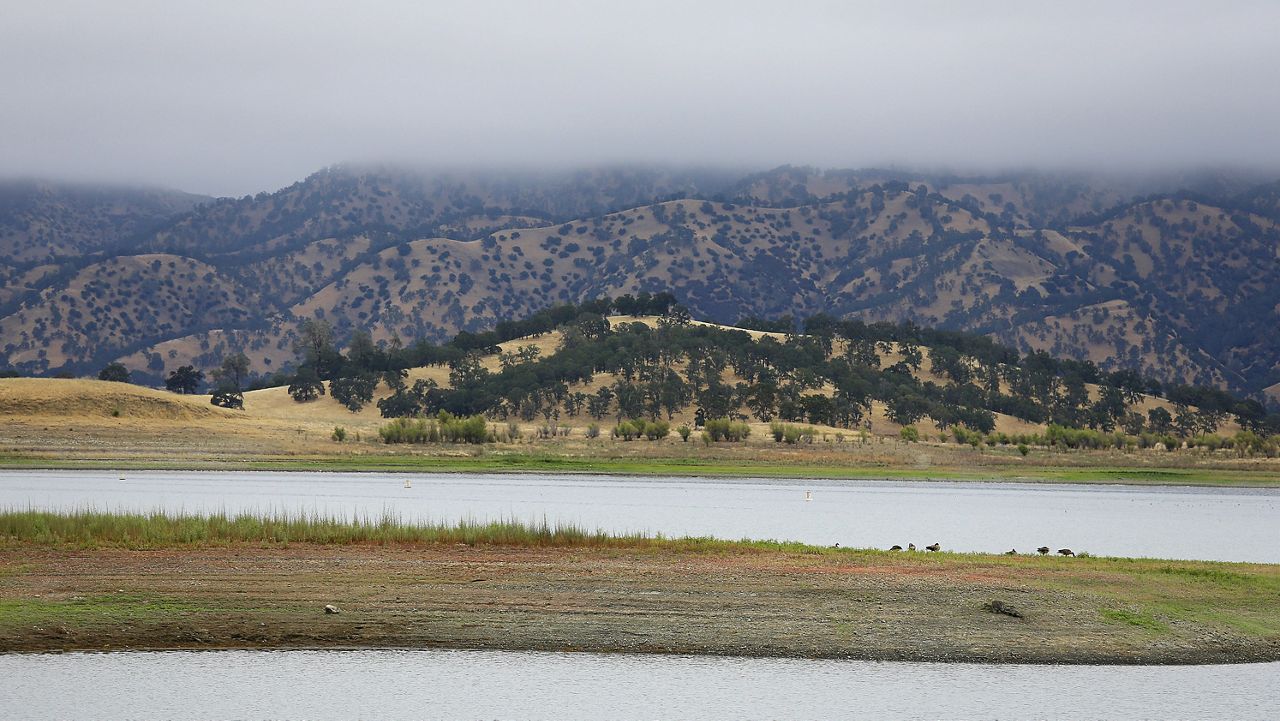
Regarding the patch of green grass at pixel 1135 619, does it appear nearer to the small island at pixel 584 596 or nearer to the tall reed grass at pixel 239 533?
the small island at pixel 584 596

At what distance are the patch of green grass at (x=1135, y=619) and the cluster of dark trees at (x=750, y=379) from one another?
9186 cm

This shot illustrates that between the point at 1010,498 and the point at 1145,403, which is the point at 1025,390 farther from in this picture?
the point at 1010,498

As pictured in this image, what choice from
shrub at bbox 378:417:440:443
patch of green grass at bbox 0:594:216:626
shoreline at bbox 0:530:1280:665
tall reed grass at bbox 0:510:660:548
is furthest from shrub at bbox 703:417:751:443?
patch of green grass at bbox 0:594:216:626

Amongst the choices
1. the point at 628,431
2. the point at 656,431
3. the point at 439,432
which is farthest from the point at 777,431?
the point at 439,432

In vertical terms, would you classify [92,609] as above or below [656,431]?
below

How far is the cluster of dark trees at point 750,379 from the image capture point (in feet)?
411

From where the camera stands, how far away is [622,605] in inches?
1001

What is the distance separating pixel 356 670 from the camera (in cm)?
2189

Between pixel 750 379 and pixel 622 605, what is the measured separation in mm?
111086

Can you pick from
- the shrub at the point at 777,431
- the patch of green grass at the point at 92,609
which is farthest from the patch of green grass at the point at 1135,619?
the shrub at the point at 777,431

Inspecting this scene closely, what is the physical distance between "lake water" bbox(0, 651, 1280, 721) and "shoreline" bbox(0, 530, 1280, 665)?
588mm

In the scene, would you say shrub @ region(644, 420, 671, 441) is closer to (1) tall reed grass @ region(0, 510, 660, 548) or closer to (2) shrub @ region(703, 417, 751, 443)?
(2) shrub @ region(703, 417, 751, 443)

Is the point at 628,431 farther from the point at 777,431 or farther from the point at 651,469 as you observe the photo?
the point at 651,469

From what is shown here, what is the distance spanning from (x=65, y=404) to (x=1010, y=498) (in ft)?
198
